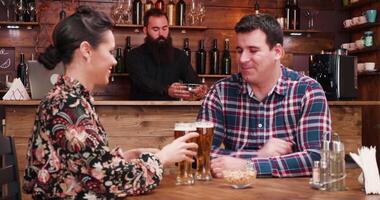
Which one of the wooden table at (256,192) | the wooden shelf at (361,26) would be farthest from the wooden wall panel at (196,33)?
the wooden table at (256,192)

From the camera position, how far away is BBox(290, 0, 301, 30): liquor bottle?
6.58m

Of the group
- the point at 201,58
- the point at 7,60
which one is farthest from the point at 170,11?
the point at 7,60

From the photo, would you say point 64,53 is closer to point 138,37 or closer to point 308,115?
point 308,115

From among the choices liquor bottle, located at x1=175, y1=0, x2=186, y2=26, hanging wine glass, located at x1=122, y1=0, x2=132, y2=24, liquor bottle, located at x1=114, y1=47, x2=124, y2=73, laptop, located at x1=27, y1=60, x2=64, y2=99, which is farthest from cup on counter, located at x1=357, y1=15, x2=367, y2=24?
laptop, located at x1=27, y1=60, x2=64, y2=99

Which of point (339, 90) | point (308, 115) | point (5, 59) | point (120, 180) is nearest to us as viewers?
point (120, 180)

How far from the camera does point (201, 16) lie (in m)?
6.18

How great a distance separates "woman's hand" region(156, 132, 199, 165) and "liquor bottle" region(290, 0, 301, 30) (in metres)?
4.90

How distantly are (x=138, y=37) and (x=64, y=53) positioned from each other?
4460 mm

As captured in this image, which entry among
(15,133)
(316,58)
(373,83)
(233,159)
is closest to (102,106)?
(15,133)

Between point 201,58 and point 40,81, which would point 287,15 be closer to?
point 201,58

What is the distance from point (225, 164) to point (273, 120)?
0.41m

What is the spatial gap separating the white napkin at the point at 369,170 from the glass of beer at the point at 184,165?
54cm

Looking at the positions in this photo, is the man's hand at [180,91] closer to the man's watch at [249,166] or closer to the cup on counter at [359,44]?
the man's watch at [249,166]

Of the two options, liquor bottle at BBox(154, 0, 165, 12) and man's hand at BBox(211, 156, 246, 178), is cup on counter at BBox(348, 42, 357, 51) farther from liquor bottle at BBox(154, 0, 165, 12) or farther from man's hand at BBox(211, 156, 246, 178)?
man's hand at BBox(211, 156, 246, 178)
